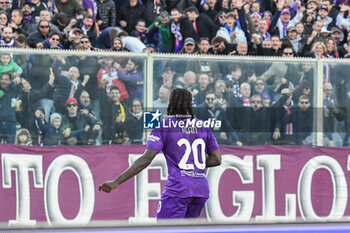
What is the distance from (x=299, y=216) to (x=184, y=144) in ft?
15.7

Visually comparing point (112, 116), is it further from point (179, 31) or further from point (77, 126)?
point (179, 31)

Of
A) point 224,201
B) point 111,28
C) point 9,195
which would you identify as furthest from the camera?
point 111,28

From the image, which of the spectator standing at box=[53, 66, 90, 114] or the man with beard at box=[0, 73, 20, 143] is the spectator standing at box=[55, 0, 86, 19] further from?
the man with beard at box=[0, 73, 20, 143]

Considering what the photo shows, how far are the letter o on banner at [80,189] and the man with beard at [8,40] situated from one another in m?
2.23

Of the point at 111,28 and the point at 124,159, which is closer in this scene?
the point at 124,159

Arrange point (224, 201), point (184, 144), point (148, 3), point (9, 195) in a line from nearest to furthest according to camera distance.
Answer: point (184, 144), point (9, 195), point (224, 201), point (148, 3)

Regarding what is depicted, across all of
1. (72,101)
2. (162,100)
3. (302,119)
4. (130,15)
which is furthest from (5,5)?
(302,119)

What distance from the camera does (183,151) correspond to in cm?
700

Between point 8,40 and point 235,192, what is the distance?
13.4 ft

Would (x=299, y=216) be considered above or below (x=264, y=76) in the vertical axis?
below

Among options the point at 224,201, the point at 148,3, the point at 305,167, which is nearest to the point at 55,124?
the point at 224,201

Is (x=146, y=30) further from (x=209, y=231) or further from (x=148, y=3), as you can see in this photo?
(x=209, y=231)

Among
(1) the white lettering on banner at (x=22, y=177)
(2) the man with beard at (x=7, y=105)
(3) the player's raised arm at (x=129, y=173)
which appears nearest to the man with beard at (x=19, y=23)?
(2) the man with beard at (x=7, y=105)

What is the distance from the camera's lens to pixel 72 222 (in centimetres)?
1056
